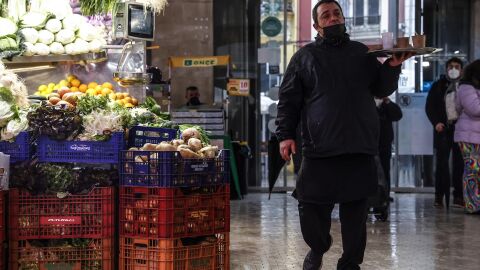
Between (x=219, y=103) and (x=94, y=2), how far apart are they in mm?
6117

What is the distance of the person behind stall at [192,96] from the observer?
45.8 feet

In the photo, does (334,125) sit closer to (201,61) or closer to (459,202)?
(459,202)

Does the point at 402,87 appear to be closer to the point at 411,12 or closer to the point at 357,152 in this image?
the point at 411,12

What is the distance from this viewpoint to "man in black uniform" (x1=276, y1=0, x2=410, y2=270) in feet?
17.5

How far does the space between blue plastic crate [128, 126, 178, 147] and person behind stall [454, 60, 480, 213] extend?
5491 millimetres

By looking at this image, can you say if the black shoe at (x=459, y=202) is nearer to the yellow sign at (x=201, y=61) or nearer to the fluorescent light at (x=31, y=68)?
the yellow sign at (x=201, y=61)

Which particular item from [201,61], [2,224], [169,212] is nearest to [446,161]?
[201,61]

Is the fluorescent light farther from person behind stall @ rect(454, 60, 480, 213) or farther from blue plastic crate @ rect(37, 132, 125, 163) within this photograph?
person behind stall @ rect(454, 60, 480, 213)

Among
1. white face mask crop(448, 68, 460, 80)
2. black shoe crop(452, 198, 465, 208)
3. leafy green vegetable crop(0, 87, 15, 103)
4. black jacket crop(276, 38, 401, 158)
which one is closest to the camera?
black jacket crop(276, 38, 401, 158)

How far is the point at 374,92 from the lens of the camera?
5.59 meters

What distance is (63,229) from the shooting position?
595 cm

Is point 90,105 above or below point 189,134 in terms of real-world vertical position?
above

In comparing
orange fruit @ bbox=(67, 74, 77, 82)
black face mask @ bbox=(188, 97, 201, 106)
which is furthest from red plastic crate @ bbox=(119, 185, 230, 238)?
black face mask @ bbox=(188, 97, 201, 106)

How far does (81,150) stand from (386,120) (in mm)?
5831
